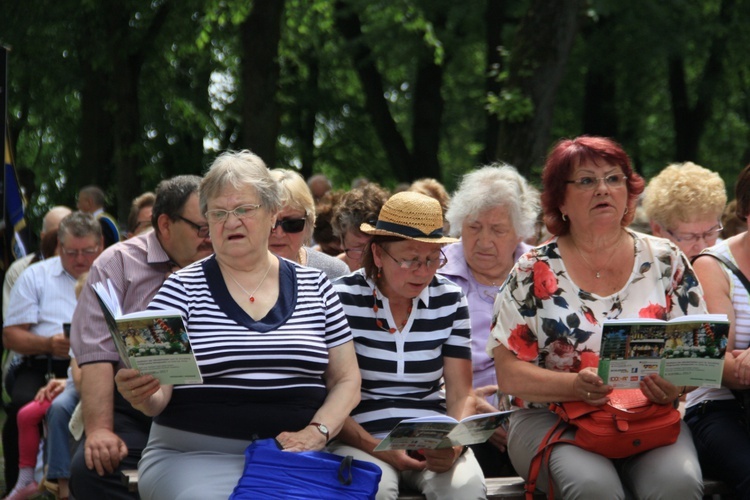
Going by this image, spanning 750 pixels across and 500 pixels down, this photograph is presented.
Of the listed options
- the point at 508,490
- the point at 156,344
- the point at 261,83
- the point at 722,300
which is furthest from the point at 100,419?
the point at 261,83

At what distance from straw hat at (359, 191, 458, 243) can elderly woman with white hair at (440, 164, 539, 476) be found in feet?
3.49

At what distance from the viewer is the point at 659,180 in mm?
6555

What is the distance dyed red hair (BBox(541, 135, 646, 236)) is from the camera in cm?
478

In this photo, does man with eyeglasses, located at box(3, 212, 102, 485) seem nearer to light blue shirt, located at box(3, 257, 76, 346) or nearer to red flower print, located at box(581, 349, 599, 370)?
light blue shirt, located at box(3, 257, 76, 346)

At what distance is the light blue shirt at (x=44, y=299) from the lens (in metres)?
7.92

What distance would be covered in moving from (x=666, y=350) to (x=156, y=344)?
6.47ft

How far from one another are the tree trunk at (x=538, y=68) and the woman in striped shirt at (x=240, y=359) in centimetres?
652

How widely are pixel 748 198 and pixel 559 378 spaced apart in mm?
1417

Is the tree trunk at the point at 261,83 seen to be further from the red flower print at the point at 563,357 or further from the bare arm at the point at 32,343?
the red flower print at the point at 563,357

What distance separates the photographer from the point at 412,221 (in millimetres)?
4840

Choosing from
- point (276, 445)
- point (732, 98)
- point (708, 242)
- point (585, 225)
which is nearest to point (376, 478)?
point (276, 445)

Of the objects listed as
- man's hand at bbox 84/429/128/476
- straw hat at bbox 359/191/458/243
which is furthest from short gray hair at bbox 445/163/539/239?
man's hand at bbox 84/429/128/476

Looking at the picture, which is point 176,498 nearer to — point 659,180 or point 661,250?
point 661,250

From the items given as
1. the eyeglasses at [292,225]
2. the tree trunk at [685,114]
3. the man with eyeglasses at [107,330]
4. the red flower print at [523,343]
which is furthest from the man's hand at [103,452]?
the tree trunk at [685,114]
